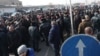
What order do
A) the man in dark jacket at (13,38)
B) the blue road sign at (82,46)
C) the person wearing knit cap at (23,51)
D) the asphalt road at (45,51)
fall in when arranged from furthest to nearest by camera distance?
the asphalt road at (45,51) → the man in dark jacket at (13,38) → the person wearing knit cap at (23,51) → the blue road sign at (82,46)

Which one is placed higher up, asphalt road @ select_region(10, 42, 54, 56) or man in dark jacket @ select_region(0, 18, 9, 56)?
man in dark jacket @ select_region(0, 18, 9, 56)

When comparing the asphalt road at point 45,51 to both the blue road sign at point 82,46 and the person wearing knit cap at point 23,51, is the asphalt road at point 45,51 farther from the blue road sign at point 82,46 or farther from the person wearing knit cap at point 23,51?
the blue road sign at point 82,46

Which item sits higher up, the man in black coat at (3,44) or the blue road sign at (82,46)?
the blue road sign at (82,46)

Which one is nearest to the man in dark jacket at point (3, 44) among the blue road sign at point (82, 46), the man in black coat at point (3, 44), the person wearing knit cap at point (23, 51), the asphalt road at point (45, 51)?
the man in black coat at point (3, 44)

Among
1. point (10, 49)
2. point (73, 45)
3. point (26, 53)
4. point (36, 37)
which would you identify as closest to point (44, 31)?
point (36, 37)

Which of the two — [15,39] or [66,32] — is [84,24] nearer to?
[15,39]

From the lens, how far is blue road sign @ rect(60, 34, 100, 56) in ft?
12.4

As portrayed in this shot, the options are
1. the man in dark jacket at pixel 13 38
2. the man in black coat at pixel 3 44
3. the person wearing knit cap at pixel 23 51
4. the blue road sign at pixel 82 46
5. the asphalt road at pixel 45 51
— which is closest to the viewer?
the blue road sign at pixel 82 46

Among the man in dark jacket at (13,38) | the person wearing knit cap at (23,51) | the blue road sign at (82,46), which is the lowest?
the man in dark jacket at (13,38)

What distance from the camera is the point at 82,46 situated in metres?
3.79

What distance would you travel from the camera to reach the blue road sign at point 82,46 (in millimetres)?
3771

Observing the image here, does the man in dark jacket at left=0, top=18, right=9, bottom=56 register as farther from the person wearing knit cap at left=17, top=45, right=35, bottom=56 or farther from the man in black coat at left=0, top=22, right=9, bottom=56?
the person wearing knit cap at left=17, top=45, right=35, bottom=56

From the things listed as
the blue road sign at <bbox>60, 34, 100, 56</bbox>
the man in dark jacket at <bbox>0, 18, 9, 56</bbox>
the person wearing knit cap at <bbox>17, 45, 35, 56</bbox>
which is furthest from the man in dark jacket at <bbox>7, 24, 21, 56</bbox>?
the blue road sign at <bbox>60, 34, 100, 56</bbox>

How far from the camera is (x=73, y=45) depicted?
3.83m
